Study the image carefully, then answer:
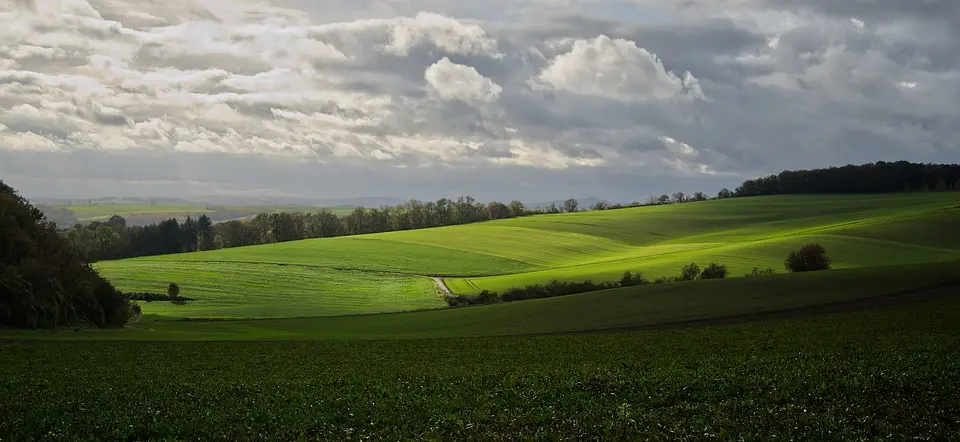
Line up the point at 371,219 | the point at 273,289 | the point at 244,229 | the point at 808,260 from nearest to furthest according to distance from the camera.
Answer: the point at 808,260 → the point at 273,289 → the point at 244,229 → the point at 371,219

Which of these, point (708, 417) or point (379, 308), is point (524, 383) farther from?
point (379, 308)

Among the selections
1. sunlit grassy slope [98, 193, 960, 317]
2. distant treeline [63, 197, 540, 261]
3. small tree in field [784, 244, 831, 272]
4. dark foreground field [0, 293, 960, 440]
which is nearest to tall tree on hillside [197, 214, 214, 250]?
distant treeline [63, 197, 540, 261]

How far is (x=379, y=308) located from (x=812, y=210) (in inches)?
4498

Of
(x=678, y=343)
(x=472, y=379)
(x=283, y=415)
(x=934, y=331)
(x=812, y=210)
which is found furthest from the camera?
(x=812, y=210)

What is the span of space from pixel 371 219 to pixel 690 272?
341 feet

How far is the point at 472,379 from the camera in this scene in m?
23.3

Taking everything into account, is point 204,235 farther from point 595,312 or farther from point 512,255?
point 595,312

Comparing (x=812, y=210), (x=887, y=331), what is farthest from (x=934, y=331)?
(x=812, y=210)

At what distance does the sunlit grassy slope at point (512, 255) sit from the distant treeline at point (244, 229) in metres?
27.7

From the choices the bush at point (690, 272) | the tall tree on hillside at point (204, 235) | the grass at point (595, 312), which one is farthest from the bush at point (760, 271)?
the tall tree on hillside at point (204, 235)

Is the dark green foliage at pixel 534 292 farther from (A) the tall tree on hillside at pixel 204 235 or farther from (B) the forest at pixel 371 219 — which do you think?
(A) the tall tree on hillside at pixel 204 235

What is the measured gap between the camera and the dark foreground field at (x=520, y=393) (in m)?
15.4

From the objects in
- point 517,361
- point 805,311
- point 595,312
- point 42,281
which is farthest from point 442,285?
point 517,361

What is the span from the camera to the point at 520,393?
65.2ft
